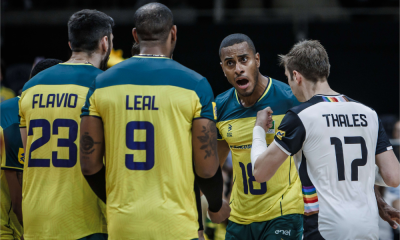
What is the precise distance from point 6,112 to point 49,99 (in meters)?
1.11

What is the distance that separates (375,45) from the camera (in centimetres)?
1153

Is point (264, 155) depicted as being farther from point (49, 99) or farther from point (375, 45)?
point (375, 45)

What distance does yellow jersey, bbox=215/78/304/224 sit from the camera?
4.09m

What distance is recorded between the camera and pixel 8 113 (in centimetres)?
390

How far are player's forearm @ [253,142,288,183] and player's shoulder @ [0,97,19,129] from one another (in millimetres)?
2288

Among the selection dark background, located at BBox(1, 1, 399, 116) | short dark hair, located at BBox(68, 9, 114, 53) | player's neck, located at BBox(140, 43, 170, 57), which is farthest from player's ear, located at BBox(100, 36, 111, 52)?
dark background, located at BBox(1, 1, 399, 116)

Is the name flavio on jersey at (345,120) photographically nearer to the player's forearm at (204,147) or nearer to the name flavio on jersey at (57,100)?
the player's forearm at (204,147)

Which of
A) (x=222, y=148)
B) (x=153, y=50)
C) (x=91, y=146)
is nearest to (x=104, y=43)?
(x=153, y=50)

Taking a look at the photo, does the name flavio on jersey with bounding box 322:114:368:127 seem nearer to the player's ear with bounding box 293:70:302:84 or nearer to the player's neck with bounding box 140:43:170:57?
the player's ear with bounding box 293:70:302:84

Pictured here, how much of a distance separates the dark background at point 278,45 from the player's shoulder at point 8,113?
8000 mm

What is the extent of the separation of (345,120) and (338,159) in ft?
0.95

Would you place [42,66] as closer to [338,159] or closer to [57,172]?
[57,172]

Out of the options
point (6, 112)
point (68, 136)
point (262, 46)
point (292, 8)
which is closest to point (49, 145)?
point (68, 136)

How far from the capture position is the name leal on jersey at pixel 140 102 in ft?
8.93
